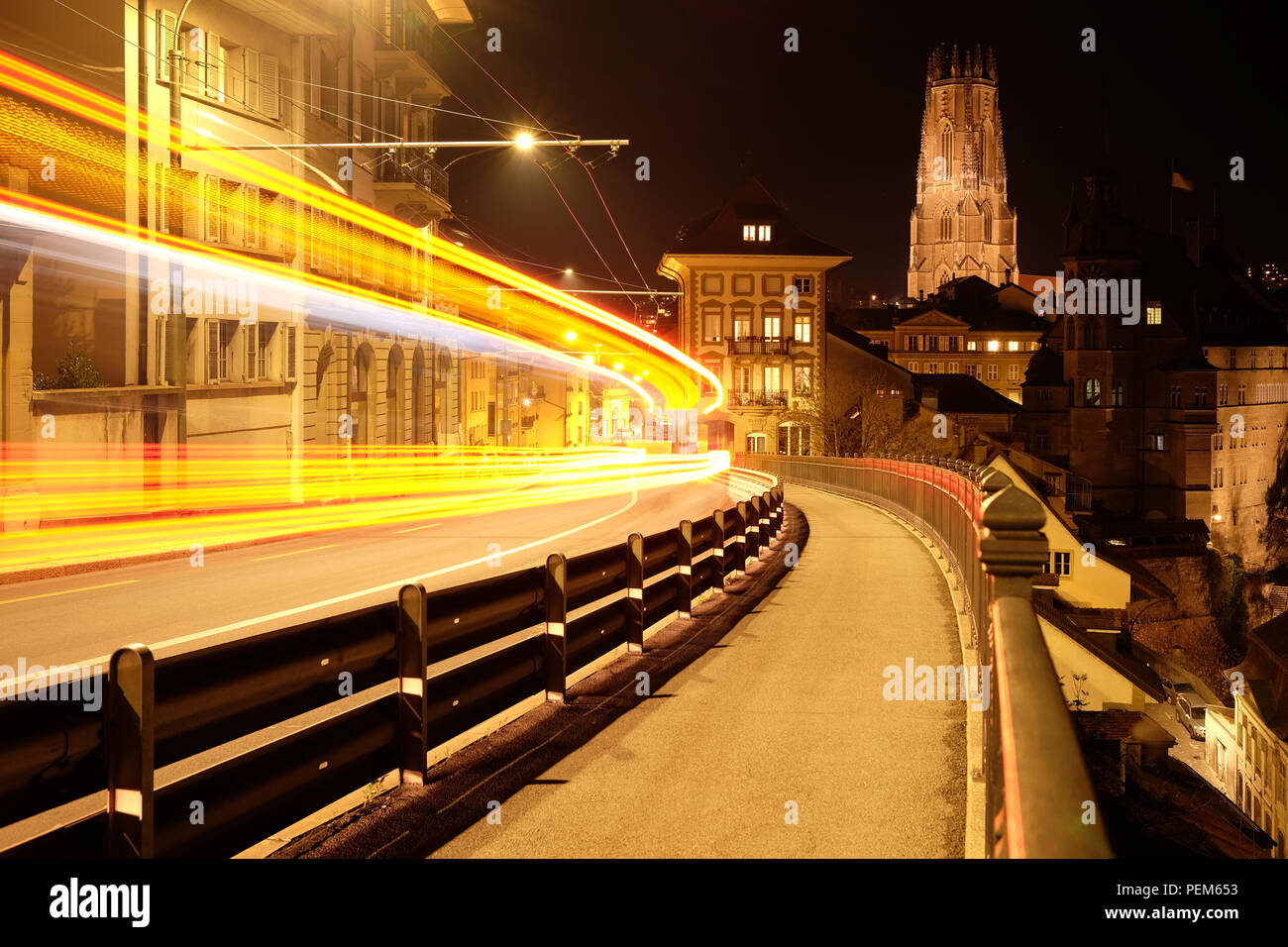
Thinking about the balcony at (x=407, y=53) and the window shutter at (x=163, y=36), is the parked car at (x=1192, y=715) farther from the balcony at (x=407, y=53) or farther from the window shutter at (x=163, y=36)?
the window shutter at (x=163, y=36)

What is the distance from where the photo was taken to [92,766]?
441 centimetres

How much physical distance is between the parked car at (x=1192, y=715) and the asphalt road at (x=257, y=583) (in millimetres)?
46055

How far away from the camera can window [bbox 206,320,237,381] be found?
103 ft

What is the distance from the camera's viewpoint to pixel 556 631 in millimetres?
9039

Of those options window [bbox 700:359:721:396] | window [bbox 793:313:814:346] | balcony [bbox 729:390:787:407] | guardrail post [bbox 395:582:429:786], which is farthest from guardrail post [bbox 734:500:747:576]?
window [bbox 793:313:814:346]

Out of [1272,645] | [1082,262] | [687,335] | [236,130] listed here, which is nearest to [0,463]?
[236,130]

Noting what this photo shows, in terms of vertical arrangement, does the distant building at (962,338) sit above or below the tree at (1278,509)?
above

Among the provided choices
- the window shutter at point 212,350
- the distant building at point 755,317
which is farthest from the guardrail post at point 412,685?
the distant building at point 755,317

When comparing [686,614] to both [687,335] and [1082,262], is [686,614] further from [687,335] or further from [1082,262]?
[1082,262]

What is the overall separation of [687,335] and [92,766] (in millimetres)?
79261

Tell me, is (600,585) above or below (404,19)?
below

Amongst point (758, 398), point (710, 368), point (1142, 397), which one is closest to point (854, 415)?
point (758, 398)

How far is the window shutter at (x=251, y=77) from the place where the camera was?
3306 centimetres

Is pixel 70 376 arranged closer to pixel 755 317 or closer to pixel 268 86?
pixel 268 86
